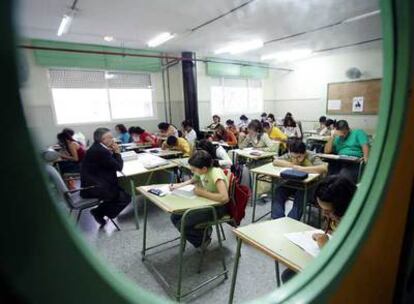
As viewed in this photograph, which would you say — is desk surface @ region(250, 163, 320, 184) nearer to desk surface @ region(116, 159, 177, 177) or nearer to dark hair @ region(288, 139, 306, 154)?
dark hair @ region(288, 139, 306, 154)

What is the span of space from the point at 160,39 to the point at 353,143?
473 cm

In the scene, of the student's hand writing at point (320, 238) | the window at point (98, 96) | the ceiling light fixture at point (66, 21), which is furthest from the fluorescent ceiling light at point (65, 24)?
the student's hand writing at point (320, 238)

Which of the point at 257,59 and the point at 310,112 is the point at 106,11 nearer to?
the point at 257,59

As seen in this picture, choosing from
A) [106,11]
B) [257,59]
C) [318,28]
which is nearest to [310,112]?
[257,59]

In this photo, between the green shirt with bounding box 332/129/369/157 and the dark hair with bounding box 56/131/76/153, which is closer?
the green shirt with bounding box 332/129/369/157

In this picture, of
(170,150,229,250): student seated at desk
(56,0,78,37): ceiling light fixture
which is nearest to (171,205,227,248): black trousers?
(170,150,229,250): student seated at desk

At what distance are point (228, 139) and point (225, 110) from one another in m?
3.63

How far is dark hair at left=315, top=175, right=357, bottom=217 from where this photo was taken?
147cm

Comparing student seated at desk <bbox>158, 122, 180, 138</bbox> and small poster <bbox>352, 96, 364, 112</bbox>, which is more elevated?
small poster <bbox>352, 96, 364, 112</bbox>

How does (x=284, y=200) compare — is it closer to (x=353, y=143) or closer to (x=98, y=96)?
(x=353, y=143)

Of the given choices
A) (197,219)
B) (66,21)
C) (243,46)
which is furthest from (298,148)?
(243,46)

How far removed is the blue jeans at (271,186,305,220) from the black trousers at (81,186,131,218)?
185 cm

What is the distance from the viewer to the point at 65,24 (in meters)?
4.52

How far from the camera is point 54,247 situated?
0.33m
